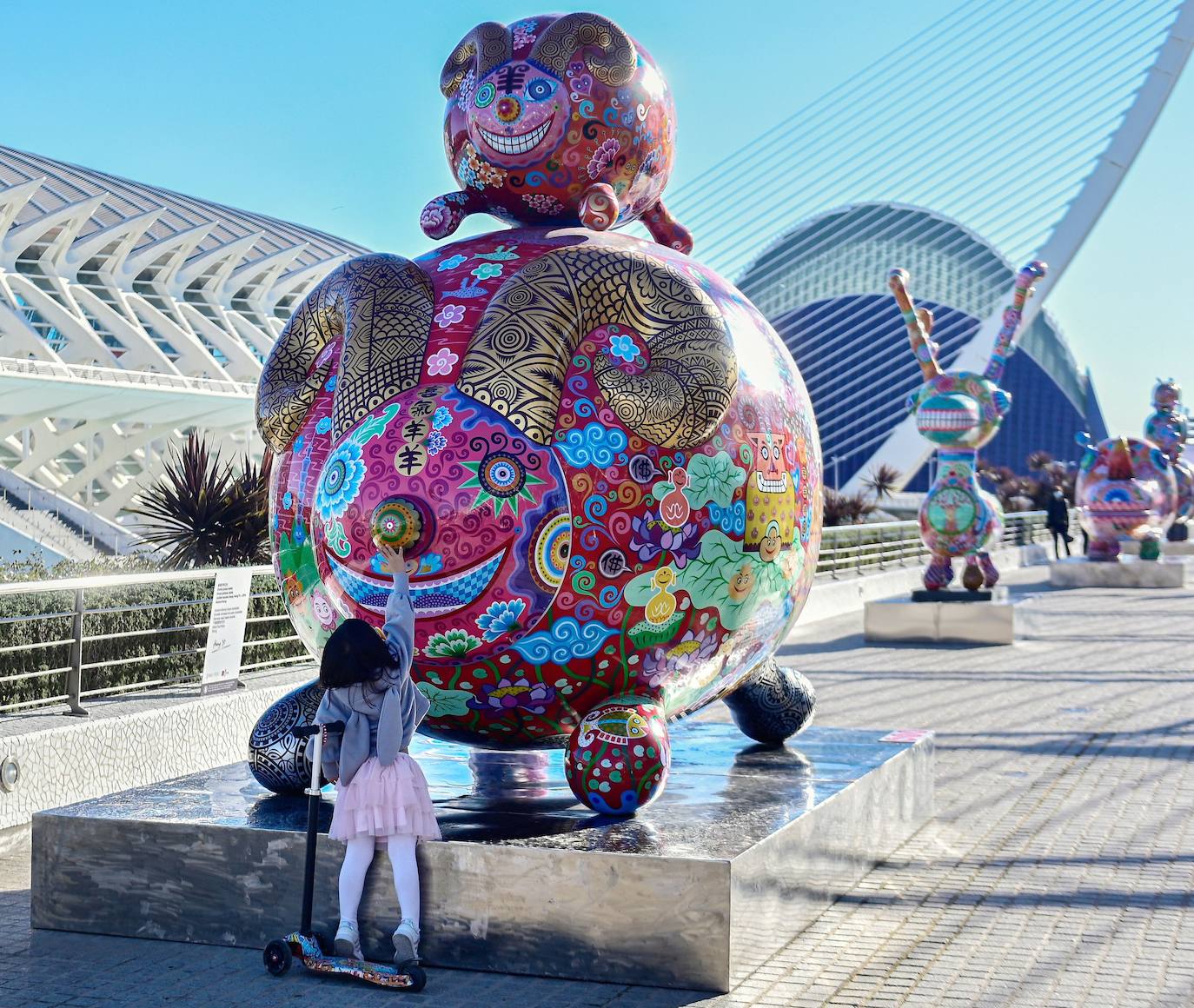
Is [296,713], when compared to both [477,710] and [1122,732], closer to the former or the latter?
[477,710]

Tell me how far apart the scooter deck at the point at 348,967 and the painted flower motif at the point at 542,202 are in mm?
2636

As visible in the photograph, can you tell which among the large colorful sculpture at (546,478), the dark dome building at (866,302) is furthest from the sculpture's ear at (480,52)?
the dark dome building at (866,302)

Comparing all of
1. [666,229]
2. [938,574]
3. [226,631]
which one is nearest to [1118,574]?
[938,574]

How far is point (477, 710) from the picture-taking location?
4.57 m

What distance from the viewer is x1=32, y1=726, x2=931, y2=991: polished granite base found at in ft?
13.0

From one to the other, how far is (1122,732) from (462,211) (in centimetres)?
552

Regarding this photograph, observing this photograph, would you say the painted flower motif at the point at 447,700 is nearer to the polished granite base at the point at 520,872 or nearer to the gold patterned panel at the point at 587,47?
the polished granite base at the point at 520,872

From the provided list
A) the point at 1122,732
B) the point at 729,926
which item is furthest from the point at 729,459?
the point at 1122,732

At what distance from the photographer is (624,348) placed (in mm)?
4523

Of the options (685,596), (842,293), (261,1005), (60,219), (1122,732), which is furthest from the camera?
(842,293)

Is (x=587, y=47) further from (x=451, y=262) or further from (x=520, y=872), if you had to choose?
(x=520, y=872)

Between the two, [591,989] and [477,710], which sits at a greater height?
[477,710]

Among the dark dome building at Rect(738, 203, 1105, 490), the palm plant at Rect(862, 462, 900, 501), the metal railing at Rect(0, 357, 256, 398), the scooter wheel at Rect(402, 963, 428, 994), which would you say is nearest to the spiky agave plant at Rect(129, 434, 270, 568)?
the scooter wheel at Rect(402, 963, 428, 994)

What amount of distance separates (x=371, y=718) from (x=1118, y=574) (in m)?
19.4
